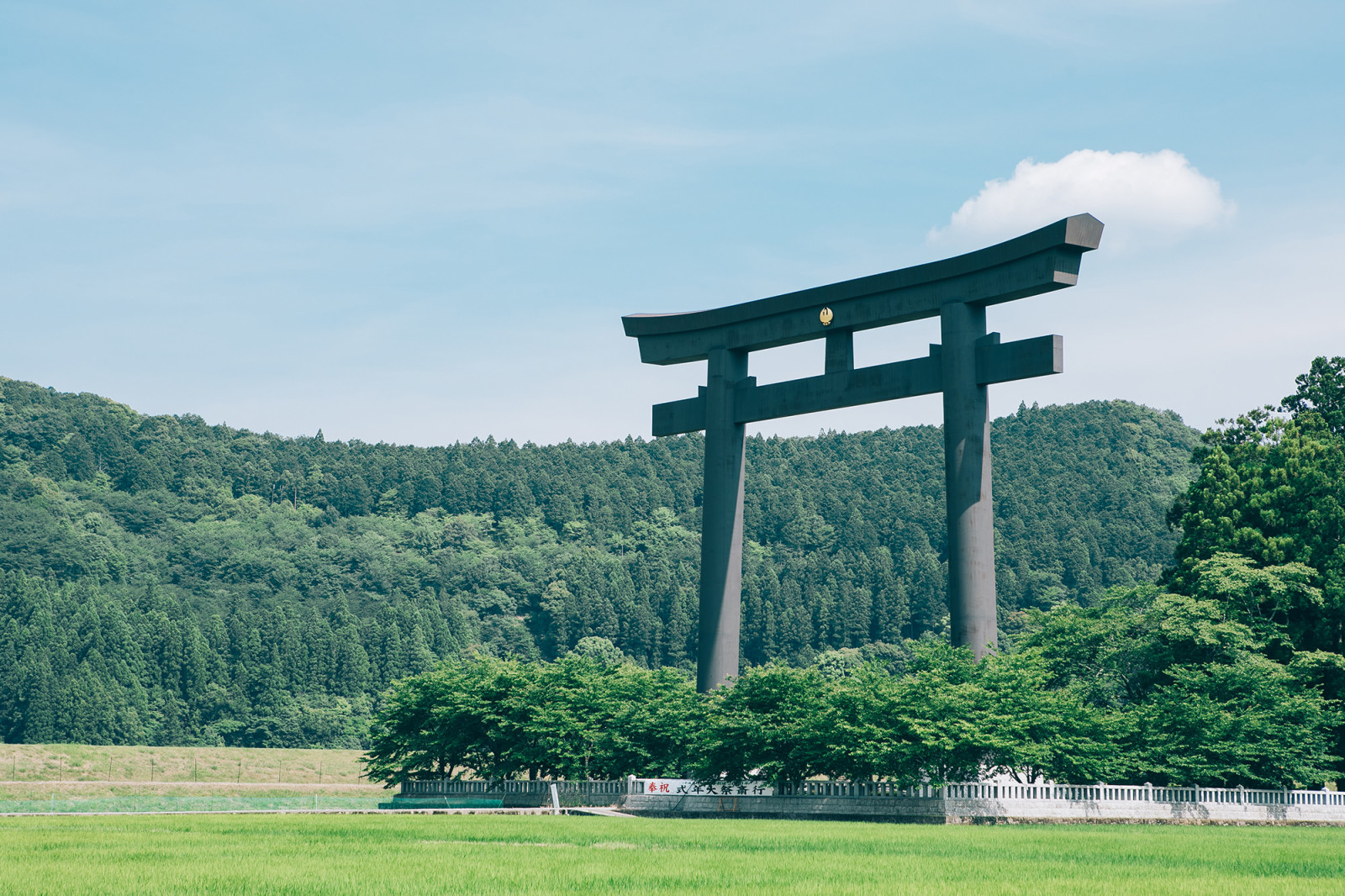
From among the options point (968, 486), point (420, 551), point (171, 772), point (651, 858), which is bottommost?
point (171, 772)

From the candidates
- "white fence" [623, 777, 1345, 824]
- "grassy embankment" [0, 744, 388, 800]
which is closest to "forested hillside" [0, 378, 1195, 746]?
"grassy embankment" [0, 744, 388, 800]

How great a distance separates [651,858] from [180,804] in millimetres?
22253

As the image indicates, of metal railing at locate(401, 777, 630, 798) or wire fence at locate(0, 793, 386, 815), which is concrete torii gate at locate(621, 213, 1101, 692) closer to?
metal railing at locate(401, 777, 630, 798)

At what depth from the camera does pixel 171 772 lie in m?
73.7

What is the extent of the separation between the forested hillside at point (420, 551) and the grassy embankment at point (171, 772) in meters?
23.1

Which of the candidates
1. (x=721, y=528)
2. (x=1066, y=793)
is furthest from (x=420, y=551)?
(x=1066, y=793)

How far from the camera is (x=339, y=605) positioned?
443 ft

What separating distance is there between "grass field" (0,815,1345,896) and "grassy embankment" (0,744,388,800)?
3350 cm

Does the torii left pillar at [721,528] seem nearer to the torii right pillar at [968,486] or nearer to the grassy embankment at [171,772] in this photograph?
the torii right pillar at [968,486]

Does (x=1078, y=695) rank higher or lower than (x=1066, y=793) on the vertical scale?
higher

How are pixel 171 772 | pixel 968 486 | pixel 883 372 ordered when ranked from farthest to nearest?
1. pixel 171 772
2. pixel 883 372
3. pixel 968 486

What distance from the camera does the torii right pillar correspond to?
115 ft

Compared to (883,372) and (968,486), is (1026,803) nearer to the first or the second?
(968,486)

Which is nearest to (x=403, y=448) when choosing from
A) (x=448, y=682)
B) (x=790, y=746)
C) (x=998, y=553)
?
(x=998, y=553)
